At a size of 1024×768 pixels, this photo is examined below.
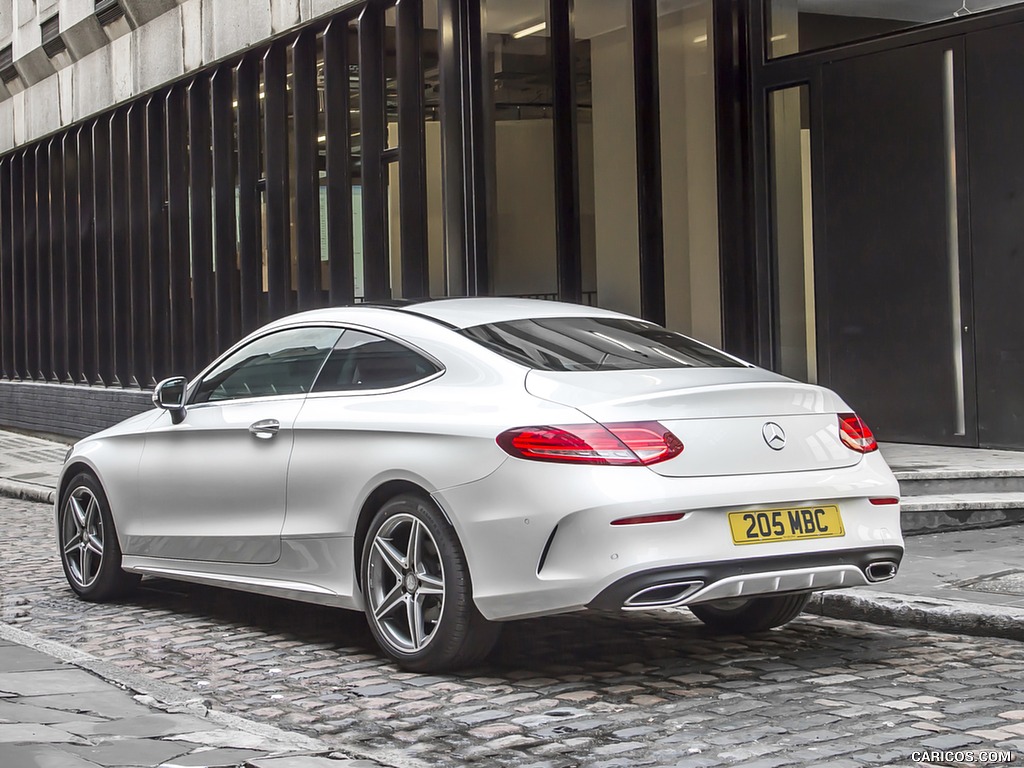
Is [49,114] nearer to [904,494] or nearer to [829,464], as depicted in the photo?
[904,494]

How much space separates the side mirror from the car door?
4 cm

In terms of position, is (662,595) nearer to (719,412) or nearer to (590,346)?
(719,412)

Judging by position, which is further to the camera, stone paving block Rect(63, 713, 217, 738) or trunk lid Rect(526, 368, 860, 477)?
trunk lid Rect(526, 368, 860, 477)

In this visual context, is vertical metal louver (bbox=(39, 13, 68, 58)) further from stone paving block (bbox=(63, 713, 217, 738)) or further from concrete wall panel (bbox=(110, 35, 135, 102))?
stone paving block (bbox=(63, 713, 217, 738))

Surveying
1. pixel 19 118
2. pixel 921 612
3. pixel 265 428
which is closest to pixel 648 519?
pixel 921 612

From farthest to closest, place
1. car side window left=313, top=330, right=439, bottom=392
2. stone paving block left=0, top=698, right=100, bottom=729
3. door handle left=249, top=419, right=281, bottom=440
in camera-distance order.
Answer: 1. door handle left=249, top=419, right=281, bottom=440
2. car side window left=313, top=330, right=439, bottom=392
3. stone paving block left=0, top=698, right=100, bottom=729

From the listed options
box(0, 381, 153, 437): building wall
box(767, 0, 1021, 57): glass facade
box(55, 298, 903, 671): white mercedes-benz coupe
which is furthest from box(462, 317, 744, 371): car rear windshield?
box(0, 381, 153, 437): building wall

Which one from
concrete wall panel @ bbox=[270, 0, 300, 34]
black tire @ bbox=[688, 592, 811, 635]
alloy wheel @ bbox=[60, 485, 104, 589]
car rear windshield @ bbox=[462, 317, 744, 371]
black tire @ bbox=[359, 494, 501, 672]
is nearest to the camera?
black tire @ bbox=[359, 494, 501, 672]

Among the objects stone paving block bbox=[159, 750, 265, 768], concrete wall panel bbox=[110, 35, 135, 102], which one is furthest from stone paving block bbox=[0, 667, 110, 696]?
concrete wall panel bbox=[110, 35, 135, 102]

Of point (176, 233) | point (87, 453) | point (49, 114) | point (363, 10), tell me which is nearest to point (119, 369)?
point (176, 233)

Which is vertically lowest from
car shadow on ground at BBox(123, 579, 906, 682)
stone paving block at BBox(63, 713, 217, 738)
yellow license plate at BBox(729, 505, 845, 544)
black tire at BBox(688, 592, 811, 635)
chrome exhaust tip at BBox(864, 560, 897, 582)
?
car shadow on ground at BBox(123, 579, 906, 682)

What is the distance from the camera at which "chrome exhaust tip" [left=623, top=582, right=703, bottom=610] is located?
537 centimetres

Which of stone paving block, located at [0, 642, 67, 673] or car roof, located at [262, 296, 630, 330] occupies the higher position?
car roof, located at [262, 296, 630, 330]

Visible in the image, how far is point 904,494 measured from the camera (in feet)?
32.3
